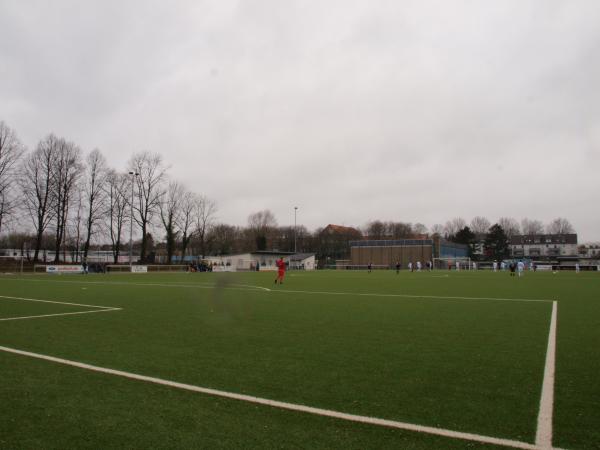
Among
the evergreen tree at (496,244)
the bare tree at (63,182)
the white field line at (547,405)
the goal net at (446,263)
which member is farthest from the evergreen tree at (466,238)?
the white field line at (547,405)

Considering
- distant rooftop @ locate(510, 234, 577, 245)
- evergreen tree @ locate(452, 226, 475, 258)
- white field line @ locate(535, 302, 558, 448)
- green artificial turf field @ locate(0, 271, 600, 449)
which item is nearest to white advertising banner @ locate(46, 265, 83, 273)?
green artificial turf field @ locate(0, 271, 600, 449)

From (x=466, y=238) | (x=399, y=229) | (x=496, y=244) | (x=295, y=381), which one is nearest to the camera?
(x=295, y=381)

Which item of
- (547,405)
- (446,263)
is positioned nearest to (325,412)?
(547,405)

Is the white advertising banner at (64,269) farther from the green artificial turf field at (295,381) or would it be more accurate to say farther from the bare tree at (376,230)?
the bare tree at (376,230)

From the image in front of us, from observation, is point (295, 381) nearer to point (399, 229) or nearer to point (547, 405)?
point (547, 405)

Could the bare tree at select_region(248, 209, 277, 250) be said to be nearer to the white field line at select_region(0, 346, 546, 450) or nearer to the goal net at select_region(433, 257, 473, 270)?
the goal net at select_region(433, 257, 473, 270)

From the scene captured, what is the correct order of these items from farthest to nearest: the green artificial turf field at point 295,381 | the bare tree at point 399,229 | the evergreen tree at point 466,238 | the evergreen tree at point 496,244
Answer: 1. the bare tree at point 399,229
2. the evergreen tree at point 466,238
3. the evergreen tree at point 496,244
4. the green artificial turf field at point 295,381

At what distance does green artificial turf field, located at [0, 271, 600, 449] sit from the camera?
4301 mm

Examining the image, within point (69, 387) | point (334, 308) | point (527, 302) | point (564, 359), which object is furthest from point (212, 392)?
point (527, 302)

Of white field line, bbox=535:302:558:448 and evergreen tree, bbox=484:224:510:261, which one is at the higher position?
evergreen tree, bbox=484:224:510:261

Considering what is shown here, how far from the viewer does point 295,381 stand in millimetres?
6145

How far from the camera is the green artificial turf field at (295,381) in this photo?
4.30 metres

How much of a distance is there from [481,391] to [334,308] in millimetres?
10219

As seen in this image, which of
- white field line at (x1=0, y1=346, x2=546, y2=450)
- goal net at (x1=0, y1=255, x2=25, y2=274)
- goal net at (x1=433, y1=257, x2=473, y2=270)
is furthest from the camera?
goal net at (x1=433, y1=257, x2=473, y2=270)
